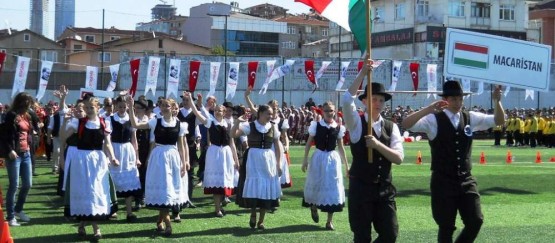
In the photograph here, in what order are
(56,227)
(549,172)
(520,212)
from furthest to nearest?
(549,172) < (520,212) < (56,227)

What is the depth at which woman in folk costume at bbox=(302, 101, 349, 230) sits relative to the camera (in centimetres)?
1238

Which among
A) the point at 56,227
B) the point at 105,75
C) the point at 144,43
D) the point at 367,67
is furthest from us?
the point at 144,43

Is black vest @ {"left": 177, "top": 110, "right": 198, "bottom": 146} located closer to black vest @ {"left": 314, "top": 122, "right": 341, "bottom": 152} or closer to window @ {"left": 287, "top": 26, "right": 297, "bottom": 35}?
black vest @ {"left": 314, "top": 122, "right": 341, "bottom": 152}

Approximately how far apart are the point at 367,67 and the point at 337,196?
485 centimetres

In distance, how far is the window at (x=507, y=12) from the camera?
81.8 m

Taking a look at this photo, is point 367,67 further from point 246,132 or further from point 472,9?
point 472,9

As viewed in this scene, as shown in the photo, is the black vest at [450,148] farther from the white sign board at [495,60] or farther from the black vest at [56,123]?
the black vest at [56,123]

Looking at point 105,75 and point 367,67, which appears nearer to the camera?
point 367,67

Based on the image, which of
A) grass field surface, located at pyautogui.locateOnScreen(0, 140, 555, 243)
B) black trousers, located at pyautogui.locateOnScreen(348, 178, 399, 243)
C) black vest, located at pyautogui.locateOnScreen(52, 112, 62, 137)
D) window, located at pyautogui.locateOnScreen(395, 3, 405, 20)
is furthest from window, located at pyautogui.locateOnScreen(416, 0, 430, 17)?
black trousers, located at pyautogui.locateOnScreen(348, 178, 399, 243)

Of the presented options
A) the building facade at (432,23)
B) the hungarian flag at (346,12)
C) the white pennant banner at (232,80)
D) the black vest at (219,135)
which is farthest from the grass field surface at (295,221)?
the building facade at (432,23)

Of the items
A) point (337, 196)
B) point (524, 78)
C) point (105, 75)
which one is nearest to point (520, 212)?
point (337, 196)

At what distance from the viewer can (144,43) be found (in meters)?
75.4

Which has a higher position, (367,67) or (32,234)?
(367,67)

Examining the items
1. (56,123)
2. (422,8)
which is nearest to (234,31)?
(422,8)
